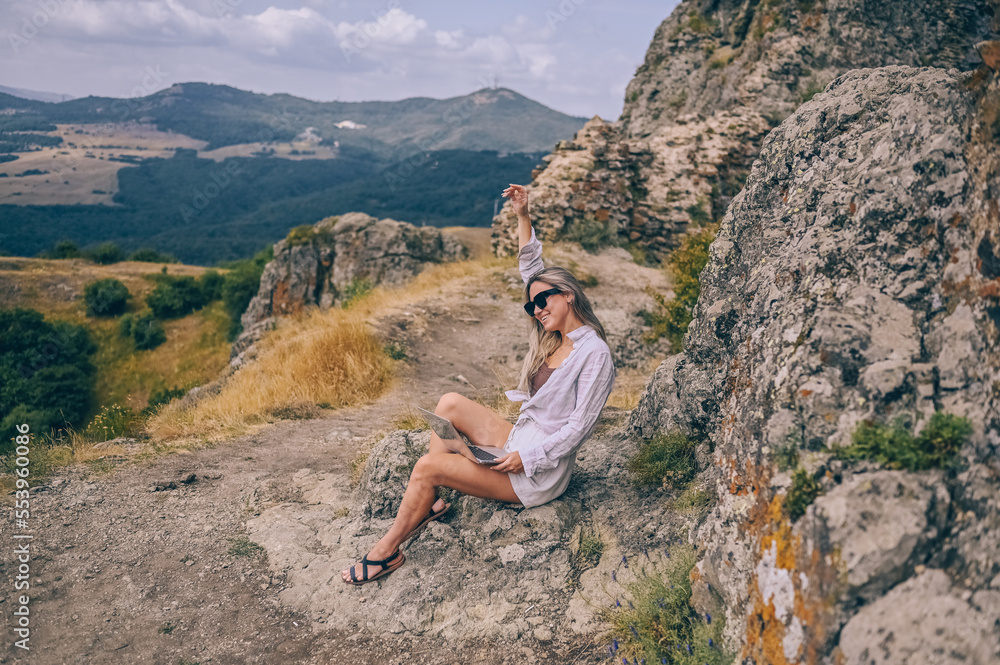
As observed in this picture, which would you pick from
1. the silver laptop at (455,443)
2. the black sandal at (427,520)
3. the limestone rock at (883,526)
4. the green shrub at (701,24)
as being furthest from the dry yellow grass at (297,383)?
the green shrub at (701,24)

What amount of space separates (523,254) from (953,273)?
243cm

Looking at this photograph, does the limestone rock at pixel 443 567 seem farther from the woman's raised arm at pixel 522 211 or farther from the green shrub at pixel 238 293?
the green shrub at pixel 238 293

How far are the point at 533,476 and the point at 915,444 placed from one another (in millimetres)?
2004

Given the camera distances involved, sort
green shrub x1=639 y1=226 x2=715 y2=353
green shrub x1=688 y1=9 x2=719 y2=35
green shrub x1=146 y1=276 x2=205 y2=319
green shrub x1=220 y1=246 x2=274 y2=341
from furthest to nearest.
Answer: green shrub x1=146 y1=276 x2=205 y2=319
green shrub x1=220 y1=246 x2=274 y2=341
green shrub x1=688 y1=9 x2=719 y2=35
green shrub x1=639 y1=226 x2=715 y2=353

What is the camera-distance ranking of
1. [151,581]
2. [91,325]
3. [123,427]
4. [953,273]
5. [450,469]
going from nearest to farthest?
[953,273]
[450,469]
[151,581]
[123,427]
[91,325]

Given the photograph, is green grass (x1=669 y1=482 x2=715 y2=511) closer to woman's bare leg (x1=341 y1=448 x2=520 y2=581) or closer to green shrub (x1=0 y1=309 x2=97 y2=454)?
woman's bare leg (x1=341 y1=448 x2=520 y2=581)

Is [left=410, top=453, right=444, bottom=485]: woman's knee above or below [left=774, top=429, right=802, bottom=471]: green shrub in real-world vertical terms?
below

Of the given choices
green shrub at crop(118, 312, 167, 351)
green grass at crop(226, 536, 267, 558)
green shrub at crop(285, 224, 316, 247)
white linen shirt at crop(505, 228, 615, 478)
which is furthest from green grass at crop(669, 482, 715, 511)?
green shrub at crop(118, 312, 167, 351)

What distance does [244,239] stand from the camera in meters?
112

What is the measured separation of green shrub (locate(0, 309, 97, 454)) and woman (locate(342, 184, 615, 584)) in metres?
36.4

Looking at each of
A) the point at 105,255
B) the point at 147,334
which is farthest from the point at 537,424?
the point at 105,255

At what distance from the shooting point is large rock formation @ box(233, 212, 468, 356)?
75.4 feet

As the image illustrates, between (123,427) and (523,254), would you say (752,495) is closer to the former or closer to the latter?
(523,254)

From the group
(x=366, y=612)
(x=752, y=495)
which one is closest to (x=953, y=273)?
(x=752, y=495)
